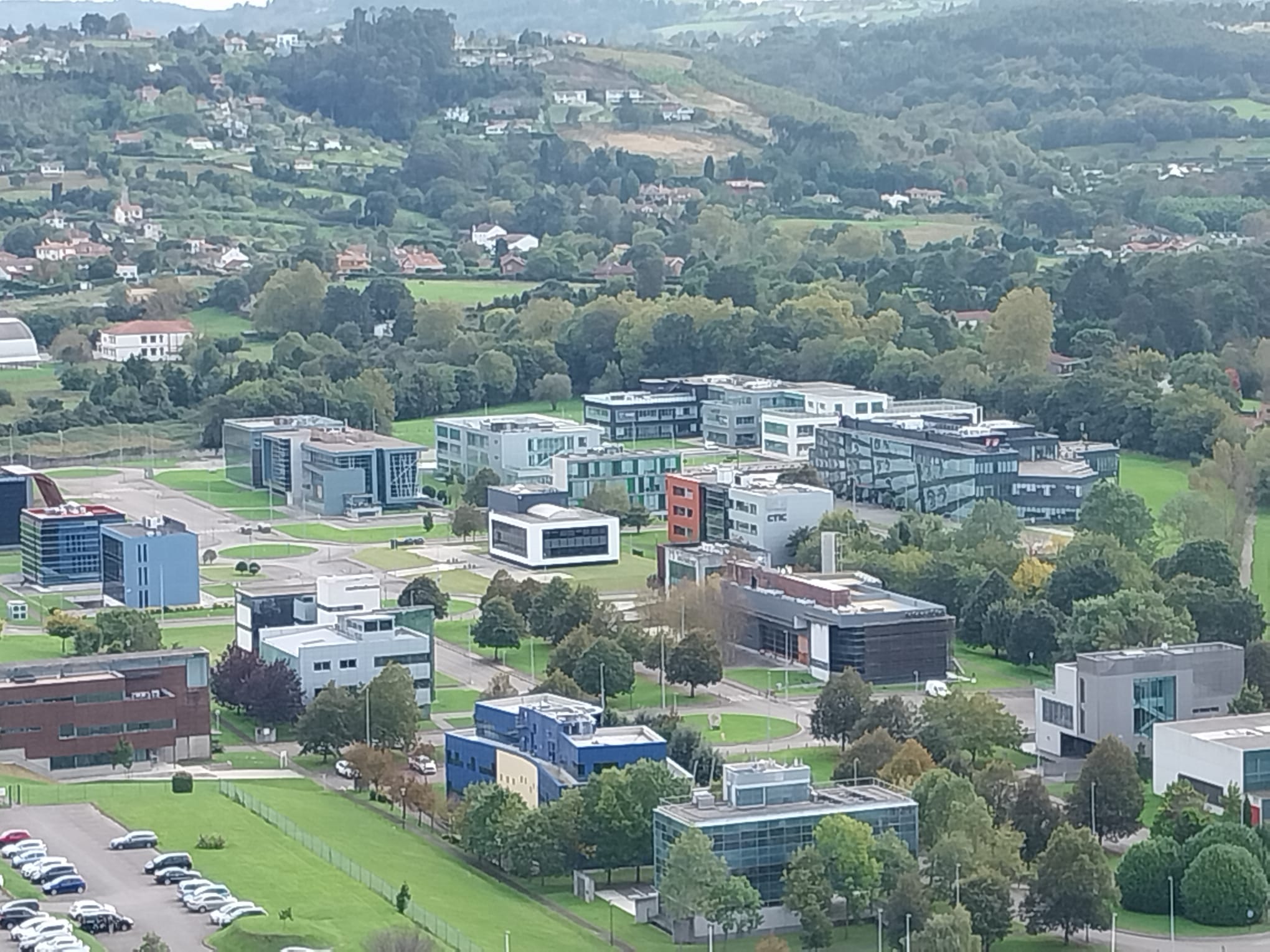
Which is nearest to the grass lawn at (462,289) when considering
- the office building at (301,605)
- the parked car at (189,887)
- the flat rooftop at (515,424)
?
the flat rooftop at (515,424)

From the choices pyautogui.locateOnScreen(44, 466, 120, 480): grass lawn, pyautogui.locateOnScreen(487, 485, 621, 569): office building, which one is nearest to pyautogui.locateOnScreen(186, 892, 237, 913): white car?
pyautogui.locateOnScreen(487, 485, 621, 569): office building

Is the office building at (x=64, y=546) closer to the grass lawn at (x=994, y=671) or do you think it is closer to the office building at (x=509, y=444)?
the office building at (x=509, y=444)

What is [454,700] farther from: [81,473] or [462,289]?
[462,289]

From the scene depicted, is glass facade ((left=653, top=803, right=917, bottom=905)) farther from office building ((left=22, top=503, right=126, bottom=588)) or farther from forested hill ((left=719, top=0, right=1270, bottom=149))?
forested hill ((left=719, top=0, right=1270, bottom=149))

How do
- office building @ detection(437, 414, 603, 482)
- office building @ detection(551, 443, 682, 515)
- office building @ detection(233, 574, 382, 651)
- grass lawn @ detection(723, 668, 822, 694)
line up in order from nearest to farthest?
grass lawn @ detection(723, 668, 822, 694) → office building @ detection(233, 574, 382, 651) → office building @ detection(551, 443, 682, 515) → office building @ detection(437, 414, 603, 482)

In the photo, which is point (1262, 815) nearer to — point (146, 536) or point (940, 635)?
point (940, 635)

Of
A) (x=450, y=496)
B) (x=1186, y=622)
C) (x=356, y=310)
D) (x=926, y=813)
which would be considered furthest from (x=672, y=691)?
(x=356, y=310)
